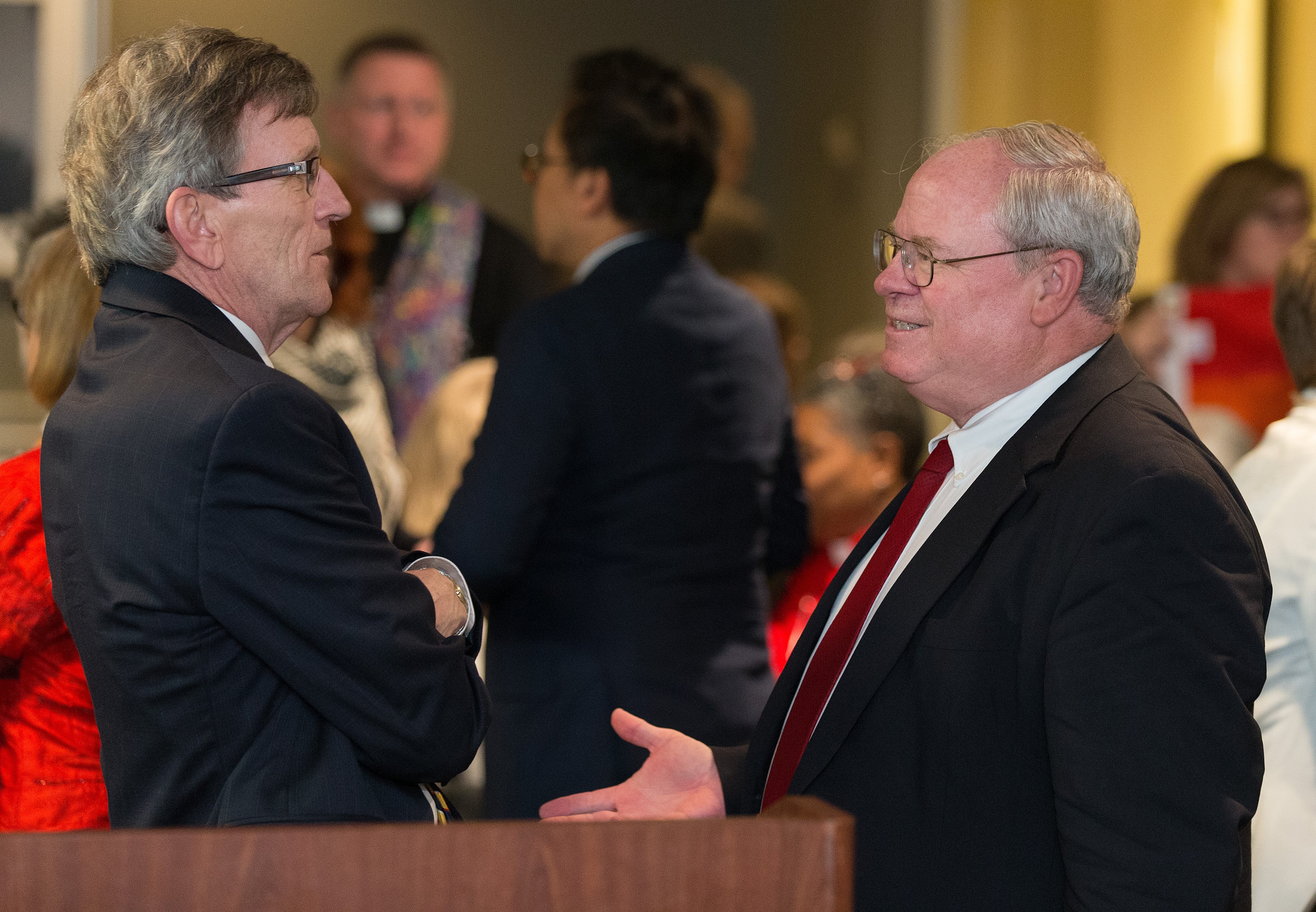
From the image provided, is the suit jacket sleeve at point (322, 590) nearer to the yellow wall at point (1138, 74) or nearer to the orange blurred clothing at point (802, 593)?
the orange blurred clothing at point (802, 593)

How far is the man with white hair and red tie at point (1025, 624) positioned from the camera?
138 centimetres

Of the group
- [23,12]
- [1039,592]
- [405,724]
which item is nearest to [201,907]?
[405,724]

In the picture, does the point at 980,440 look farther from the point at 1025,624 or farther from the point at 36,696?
the point at 36,696

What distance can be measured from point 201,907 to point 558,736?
1745mm

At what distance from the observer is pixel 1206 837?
1.38m

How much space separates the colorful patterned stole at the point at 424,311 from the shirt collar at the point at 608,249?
5.42 ft

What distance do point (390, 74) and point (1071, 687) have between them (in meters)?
3.81

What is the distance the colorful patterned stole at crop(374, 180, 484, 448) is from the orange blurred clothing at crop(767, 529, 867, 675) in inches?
58.5

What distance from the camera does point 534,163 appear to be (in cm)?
287

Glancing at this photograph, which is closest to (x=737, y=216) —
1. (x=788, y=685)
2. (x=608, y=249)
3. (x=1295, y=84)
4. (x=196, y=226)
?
(x=1295, y=84)

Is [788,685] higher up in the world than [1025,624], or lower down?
lower down

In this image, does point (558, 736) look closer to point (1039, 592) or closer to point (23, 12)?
point (1039, 592)

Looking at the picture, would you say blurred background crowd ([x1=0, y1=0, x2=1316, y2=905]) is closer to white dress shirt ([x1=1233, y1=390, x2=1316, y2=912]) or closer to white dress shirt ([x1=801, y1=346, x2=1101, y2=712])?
white dress shirt ([x1=1233, y1=390, x2=1316, y2=912])

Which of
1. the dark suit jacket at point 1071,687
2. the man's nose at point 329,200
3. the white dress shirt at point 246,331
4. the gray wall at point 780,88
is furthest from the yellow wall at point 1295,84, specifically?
the white dress shirt at point 246,331
